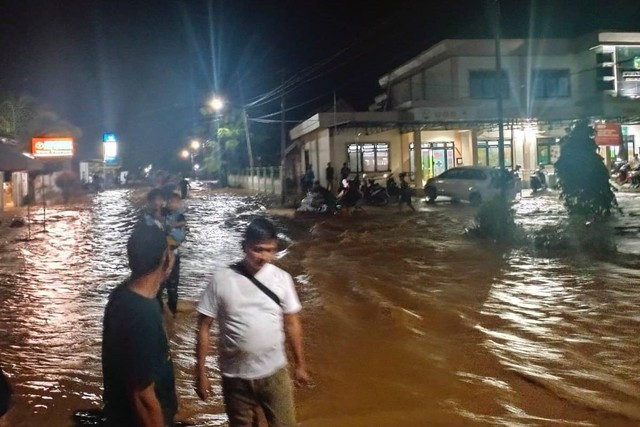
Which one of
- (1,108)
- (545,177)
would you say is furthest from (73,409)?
(1,108)

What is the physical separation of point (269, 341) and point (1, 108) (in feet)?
129

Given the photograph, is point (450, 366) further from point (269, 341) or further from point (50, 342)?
point (50, 342)

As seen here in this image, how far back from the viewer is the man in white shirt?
14.0 feet

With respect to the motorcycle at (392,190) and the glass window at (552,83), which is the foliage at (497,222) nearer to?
the motorcycle at (392,190)

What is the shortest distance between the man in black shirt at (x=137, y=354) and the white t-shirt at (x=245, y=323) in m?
0.75

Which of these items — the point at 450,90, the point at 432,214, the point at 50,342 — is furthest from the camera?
the point at 450,90

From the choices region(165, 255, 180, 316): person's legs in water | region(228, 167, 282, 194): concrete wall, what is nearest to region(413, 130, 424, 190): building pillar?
region(228, 167, 282, 194): concrete wall

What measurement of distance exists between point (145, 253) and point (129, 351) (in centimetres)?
51

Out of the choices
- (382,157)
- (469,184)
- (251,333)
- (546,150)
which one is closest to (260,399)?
(251,333)

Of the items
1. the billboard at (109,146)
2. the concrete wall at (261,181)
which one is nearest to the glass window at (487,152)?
the concrete wall at (261,181)

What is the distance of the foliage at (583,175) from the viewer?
18.5 m

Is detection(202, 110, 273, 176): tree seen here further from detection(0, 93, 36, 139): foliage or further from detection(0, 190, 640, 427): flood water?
detection(0, 190, 640, 427): flood water

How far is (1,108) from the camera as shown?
130ft

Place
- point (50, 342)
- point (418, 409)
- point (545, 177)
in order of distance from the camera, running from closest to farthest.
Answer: point (418, 409)
point (50, 342)
point (545, 177)
